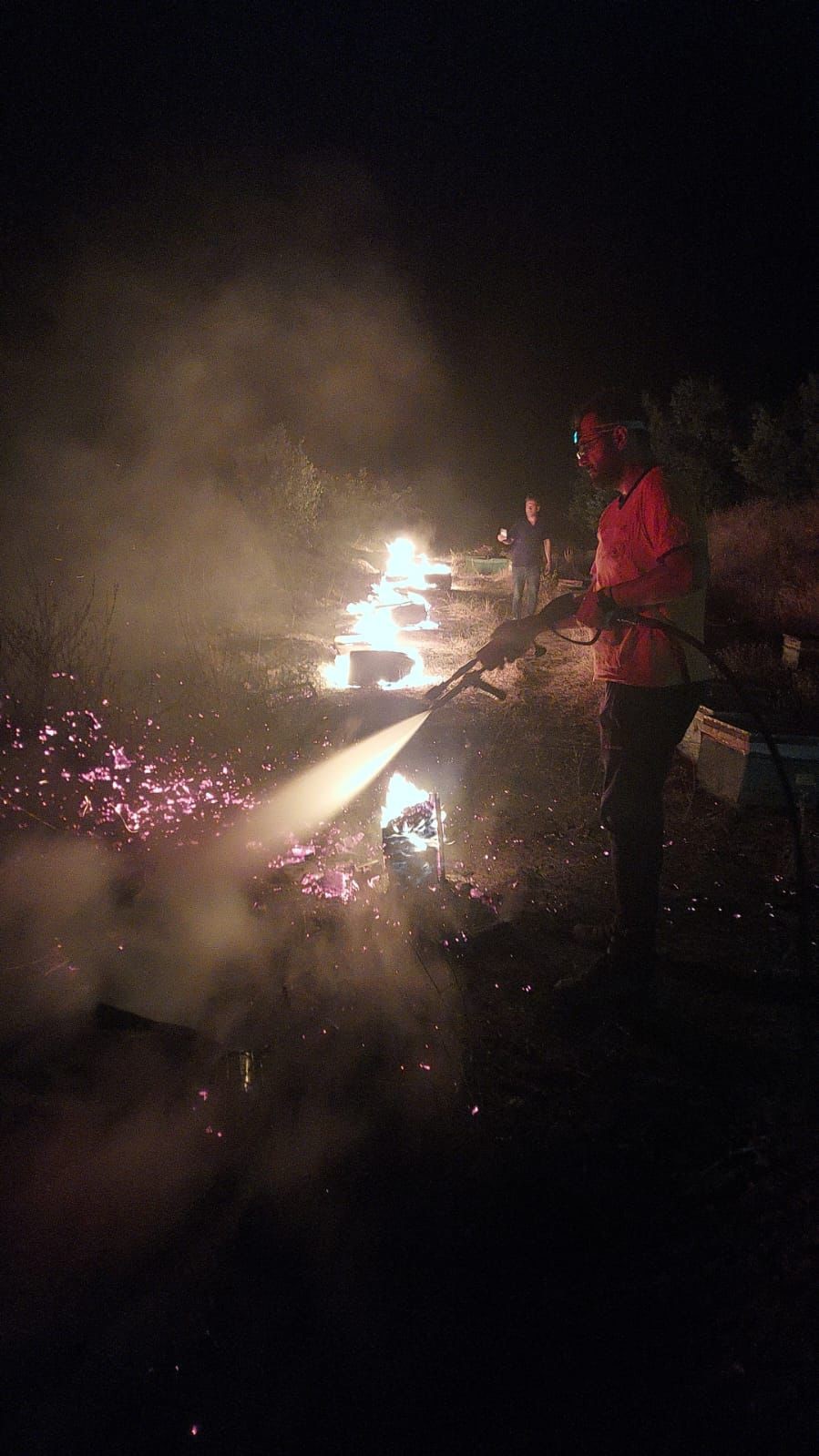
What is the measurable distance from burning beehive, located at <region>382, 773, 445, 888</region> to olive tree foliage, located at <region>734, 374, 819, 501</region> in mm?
Result: 14666

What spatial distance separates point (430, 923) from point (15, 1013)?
1.57 m

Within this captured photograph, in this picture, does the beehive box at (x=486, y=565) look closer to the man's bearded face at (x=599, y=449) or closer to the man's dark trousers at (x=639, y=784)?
the man's bearded face at (x=599, y=449)

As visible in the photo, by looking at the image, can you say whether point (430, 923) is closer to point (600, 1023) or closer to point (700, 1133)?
point (600, 1023)

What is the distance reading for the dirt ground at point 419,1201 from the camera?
1445mm

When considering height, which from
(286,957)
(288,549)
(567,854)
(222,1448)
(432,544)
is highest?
(432,544)

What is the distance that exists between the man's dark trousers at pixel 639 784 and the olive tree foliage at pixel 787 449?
620 inches

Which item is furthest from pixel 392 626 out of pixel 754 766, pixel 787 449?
pixel 787 449

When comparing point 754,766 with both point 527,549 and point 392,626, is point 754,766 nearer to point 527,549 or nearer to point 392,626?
point 527,549

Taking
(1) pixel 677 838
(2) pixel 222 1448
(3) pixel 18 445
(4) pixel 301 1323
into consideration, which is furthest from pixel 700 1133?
(3) pixel 18 445

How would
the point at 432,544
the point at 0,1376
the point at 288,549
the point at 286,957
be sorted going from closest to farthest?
the point at 0,1376 < the point at 286,957 < the point at 288,549 < the point at 432,544

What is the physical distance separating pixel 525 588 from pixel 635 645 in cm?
694

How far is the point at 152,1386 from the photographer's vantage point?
1477mm

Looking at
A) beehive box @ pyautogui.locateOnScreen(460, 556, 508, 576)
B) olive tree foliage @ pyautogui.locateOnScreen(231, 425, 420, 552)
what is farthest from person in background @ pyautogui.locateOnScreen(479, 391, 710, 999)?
beehive box @ pyautogui.locateOnScreen(460, 556, 508, 576)

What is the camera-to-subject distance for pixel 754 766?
4203 mm
